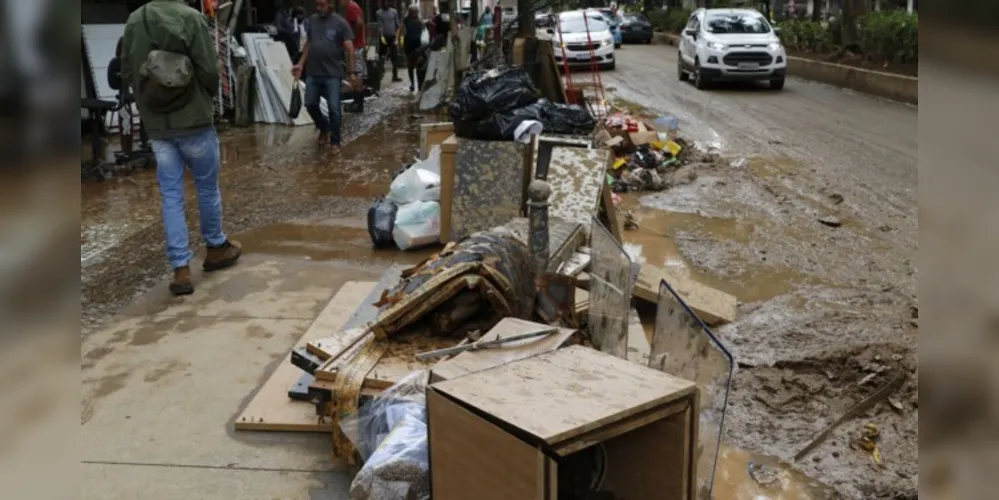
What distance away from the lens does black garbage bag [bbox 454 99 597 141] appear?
700 cm

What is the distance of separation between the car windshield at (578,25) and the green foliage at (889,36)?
699cm

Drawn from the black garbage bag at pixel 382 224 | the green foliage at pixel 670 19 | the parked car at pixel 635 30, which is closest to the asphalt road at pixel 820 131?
the black garbage bag at pixel 382 224

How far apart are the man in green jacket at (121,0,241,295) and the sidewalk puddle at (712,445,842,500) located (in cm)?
365

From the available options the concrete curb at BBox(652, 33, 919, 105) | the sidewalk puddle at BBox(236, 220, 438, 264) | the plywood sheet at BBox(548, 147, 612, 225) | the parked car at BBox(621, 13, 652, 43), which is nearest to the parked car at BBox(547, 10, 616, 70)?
the concrete curb at BBox(652, 33, 919, 105)

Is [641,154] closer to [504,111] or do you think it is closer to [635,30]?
[504,111]

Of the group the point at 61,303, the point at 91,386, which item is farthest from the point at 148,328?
the point at 61,303

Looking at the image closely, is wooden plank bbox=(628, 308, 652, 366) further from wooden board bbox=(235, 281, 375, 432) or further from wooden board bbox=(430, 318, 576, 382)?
wooden board bbox=(235, 281, 375, 432)

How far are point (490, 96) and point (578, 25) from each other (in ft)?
59.4

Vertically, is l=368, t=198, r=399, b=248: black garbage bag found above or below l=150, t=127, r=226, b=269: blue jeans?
below

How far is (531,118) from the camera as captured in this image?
7.26 meters

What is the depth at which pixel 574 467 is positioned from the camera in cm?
302

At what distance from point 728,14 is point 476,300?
56.4 ft

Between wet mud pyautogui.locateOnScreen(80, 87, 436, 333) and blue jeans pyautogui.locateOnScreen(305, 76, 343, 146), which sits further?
blue jeans pyautogui.locateOnScreen(305, 76, 343, 146)

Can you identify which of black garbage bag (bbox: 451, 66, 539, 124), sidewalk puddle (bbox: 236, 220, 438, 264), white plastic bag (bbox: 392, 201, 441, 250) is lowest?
sidewalk puddle (bbox: 236, 220, 438, 264)
